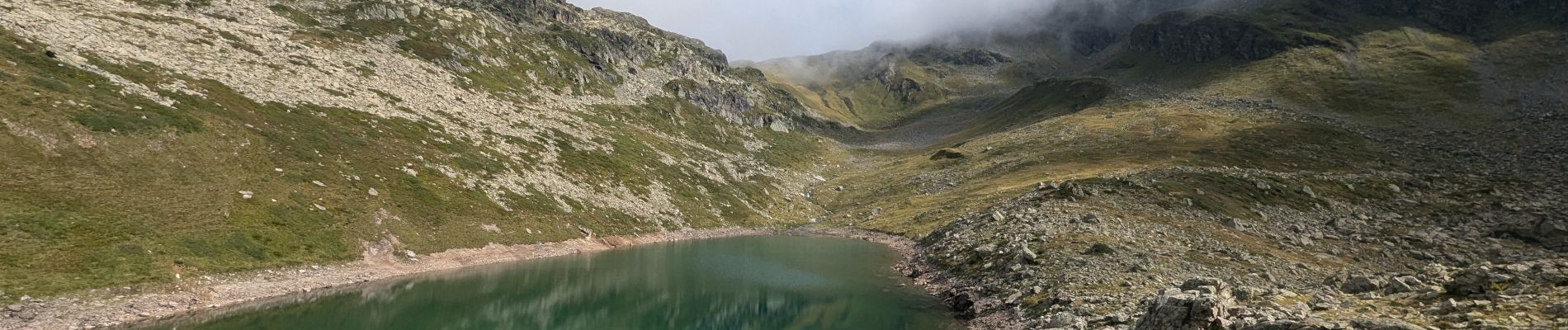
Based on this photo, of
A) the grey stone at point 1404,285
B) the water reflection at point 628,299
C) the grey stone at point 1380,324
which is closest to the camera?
the grey stone at point 1380,324

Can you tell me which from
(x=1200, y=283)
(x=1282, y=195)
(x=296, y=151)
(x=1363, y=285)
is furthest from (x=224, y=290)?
(x=1282, y=195)

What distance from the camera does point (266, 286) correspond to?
38875 millimetres

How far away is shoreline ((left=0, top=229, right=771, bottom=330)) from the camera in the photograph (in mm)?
29688

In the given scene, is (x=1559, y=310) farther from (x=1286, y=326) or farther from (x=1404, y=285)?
(x=1404, y=285)

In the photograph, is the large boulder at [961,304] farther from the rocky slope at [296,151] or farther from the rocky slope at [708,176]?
A: the rocky slope at [296,151]

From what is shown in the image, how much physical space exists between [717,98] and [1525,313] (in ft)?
561

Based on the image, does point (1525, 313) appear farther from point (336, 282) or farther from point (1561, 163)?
point (1561, 163)

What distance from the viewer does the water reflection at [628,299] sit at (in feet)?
119

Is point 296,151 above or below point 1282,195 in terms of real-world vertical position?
above

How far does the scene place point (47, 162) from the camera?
38656mm

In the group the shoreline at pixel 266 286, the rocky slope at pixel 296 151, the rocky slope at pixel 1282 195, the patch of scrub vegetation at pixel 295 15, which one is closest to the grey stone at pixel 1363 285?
the rocky slope at pixel 1282 195

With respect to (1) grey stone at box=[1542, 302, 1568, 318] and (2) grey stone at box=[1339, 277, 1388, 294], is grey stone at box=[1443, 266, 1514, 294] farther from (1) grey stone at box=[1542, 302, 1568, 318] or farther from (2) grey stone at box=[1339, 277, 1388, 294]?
(2) grey stone at box=[1339, 277, 1388, 294]

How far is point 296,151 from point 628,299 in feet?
118

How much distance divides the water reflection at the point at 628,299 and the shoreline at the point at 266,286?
1.90 metres
